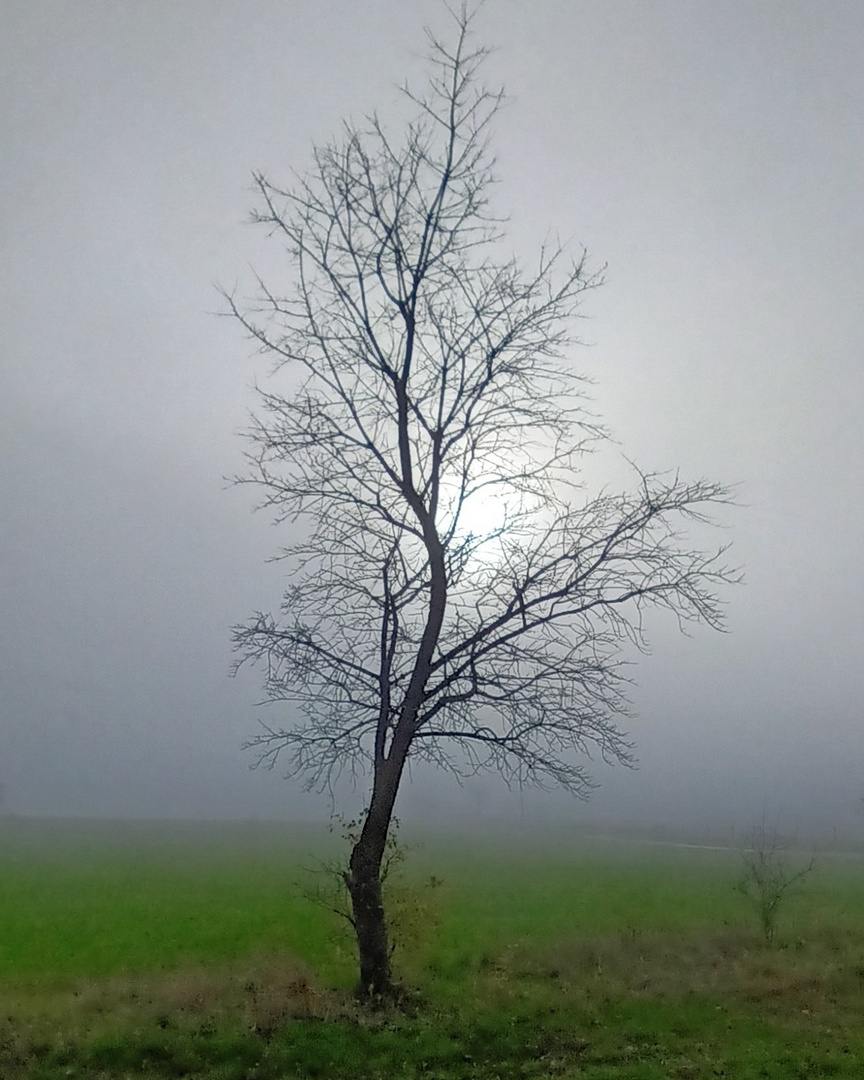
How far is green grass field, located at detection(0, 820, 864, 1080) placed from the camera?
11211 mm

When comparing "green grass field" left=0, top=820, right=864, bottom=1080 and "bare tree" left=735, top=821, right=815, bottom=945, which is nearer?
"green grass field" left=0, top=820, right=864, bottom=1080

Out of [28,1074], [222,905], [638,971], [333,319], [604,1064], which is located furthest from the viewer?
[222,905]

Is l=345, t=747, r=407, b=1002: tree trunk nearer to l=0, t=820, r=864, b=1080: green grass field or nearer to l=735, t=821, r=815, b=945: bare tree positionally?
l=0, t=820, r=864, b=1080: green grass field

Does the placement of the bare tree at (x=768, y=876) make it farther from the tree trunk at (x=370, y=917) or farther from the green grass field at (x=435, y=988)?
the tree trunk at (x=370, y=917)

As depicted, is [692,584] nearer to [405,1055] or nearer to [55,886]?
[405,1055]

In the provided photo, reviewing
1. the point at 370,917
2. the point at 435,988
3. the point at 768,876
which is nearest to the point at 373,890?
the point at 370,917

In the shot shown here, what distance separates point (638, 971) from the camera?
17469 millimetres

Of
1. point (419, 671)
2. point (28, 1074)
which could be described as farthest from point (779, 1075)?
point (28, 1074)

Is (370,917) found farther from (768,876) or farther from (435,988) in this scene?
(768,876)

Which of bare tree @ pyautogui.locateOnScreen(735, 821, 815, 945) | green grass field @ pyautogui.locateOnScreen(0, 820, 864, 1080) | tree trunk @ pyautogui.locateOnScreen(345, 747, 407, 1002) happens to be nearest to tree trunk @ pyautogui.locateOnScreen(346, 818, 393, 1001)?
tree trunk @ pyautogui.locateOnScreen(345, 747, 407, 1002)

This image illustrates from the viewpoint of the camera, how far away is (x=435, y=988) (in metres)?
14.8

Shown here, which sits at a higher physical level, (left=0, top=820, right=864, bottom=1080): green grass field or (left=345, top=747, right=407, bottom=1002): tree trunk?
(left=345, top=747, right=407, bottom=1002): tree trunk

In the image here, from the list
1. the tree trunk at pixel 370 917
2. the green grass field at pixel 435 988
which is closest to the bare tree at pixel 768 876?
the green grass field at pixel 435 988

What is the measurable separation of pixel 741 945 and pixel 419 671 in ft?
47.3
